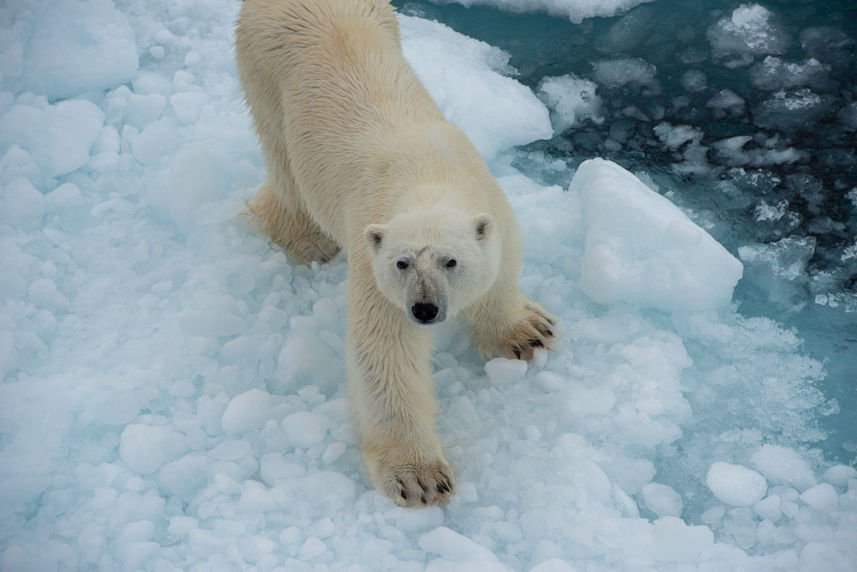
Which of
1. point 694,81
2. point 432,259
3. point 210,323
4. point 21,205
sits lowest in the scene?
point 21,205

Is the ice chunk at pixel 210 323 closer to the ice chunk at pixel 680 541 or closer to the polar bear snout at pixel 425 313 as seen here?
the polar bear snout at pixel 425 313

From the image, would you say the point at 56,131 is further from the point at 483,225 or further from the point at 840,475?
the point at 840,475

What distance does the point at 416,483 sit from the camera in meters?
2.71

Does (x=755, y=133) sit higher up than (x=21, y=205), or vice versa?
(x=755, y=133)

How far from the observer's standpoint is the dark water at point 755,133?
3.37 meters

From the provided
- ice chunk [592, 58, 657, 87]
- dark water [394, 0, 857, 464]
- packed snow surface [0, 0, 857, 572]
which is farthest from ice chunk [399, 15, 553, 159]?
ice chunk [592, 58, 657, 87]

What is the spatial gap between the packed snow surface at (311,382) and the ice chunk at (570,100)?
145 mm

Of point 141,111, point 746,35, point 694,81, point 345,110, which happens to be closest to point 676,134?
point 694,81

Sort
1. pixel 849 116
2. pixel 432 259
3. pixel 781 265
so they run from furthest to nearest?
pixel 849 116 < pixel 781 265 < pixel 432 259

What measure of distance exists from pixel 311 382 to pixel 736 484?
5.01 ft

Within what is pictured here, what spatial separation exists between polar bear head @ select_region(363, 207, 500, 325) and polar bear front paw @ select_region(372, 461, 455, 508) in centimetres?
54

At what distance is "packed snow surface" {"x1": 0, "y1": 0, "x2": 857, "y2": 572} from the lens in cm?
262

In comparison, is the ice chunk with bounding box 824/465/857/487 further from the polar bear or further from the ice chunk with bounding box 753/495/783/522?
the polar bear

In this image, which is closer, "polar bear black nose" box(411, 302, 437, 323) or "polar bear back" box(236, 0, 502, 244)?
"polar bear black nose" box(411, 302, 437, 323)
